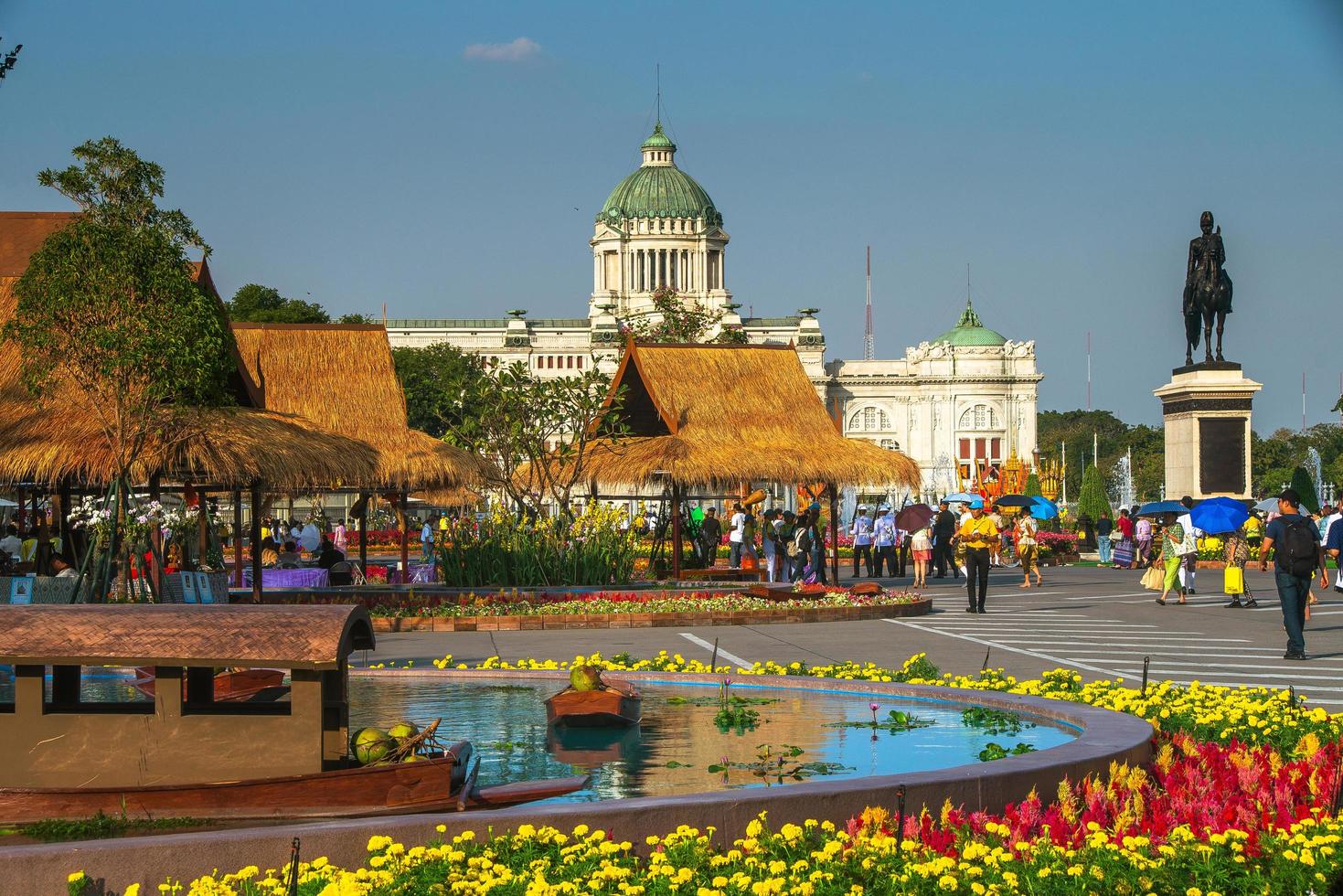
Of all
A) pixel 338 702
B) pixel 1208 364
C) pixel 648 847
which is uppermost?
pixel 1208 364

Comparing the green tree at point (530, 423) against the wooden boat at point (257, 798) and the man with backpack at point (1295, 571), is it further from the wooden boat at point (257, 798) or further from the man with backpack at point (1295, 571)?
the wooden boat at point (257, 798)

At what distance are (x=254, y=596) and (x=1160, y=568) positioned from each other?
1403cm

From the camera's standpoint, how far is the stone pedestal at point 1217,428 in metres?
37.2

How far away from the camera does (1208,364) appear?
37719mm

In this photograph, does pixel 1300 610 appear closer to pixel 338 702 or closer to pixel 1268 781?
pixel 1268 781

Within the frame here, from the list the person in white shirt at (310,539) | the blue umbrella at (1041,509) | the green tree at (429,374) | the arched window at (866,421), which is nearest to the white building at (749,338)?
the arched window at (866,421)

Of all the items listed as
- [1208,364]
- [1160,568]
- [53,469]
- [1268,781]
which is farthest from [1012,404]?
[1268,781]

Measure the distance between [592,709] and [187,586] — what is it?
10302mm

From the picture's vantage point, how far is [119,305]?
763 inches

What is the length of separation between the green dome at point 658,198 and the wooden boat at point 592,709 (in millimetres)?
152782

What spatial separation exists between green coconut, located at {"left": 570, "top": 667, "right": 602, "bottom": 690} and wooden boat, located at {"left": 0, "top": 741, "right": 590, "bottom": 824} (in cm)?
316

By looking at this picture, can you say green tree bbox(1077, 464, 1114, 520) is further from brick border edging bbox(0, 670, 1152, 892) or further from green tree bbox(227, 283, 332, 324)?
brick border edging bbox(0, 670, 1152, 892)

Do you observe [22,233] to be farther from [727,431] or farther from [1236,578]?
[1236,578]

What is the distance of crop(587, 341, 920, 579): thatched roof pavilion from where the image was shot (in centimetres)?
2844
